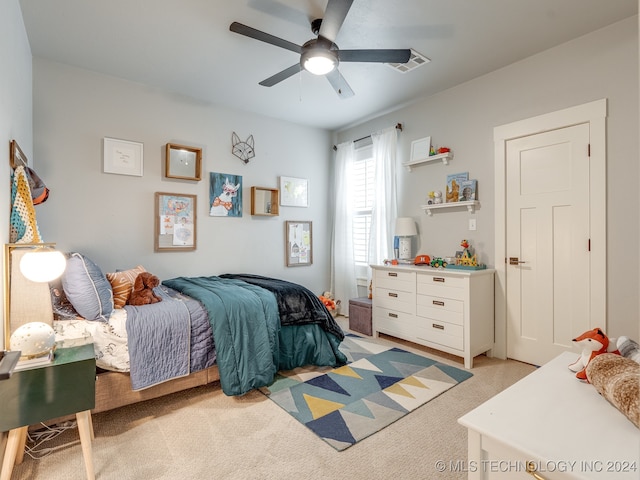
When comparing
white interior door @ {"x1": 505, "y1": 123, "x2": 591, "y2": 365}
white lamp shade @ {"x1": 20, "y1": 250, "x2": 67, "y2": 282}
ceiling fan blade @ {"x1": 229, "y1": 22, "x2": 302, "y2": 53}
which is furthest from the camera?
white interior door @ {"x1": 505, "y1": 123, "x2": 591, "y2": 365}

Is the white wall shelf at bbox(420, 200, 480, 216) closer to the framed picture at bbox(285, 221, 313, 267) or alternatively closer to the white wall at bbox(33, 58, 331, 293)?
the framed picture at bbox(285, 221, 313, 267)

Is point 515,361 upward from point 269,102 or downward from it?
downward

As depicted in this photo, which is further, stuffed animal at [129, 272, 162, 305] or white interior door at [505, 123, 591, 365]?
white interior door at [505, 123, 591, 365]

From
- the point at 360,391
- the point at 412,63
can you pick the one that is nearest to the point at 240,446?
the point at 360,391

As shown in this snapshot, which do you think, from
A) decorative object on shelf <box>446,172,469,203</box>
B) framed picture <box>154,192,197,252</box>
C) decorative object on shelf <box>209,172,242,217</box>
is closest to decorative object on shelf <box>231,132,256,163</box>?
decorative object on shelf <box>209,172,242,217</box>

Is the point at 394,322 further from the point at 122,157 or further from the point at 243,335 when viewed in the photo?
the point at 122,157

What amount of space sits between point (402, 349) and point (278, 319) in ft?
4.76

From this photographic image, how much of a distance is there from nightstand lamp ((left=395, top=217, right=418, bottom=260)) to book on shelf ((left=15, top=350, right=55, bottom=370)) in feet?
10.3

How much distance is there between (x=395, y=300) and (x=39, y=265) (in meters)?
2.90

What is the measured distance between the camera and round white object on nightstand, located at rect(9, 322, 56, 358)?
4.95ft

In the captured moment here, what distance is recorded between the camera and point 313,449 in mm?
1779

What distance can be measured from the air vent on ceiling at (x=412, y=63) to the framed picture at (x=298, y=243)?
7.44 ft

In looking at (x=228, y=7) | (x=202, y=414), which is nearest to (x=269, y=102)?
(x=228, y=7)

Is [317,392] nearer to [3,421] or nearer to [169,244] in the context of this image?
[3,421]
